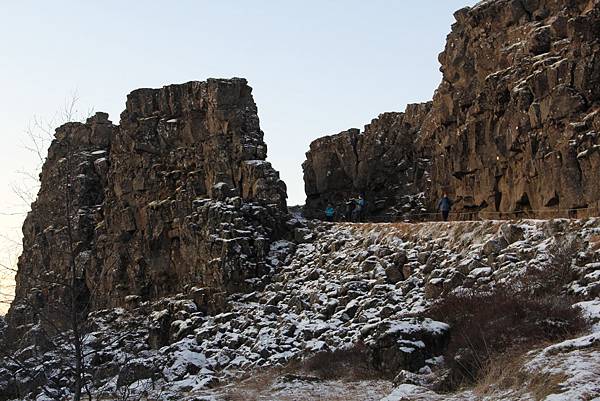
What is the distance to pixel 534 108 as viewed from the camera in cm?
2681

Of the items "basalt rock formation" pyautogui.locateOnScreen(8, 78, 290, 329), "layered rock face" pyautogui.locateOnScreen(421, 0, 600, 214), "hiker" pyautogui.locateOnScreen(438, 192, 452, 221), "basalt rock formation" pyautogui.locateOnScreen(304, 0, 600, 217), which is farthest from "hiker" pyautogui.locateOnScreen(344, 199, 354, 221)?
"hiker" pyautogui.locateOnScreen(438, 192, 452, 221)

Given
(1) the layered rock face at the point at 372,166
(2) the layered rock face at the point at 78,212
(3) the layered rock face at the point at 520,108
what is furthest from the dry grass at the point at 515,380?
(2) the layered rock face at the point at 78,212

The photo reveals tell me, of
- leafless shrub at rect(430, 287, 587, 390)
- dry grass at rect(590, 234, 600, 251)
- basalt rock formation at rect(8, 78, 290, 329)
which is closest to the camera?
leafless shrub at rect(430, 287, 587, 390)

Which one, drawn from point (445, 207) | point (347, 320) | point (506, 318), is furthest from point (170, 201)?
point (506, 318)

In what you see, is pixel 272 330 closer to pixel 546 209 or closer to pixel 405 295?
pixel 405 295

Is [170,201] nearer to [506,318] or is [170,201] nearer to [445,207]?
[445,207]

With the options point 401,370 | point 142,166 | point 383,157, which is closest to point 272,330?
point 401,370

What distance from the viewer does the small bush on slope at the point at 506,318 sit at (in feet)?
44.5

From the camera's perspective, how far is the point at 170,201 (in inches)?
1555

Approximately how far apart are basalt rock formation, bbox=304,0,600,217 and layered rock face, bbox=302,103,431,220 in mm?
5226

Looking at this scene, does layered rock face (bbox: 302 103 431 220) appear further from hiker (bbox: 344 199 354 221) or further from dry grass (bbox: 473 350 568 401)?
dry grass (bbox: 473 350 568 401)

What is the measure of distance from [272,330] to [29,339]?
57.1ft

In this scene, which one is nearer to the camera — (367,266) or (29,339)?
(367,266)

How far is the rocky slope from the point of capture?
51.7 ft
